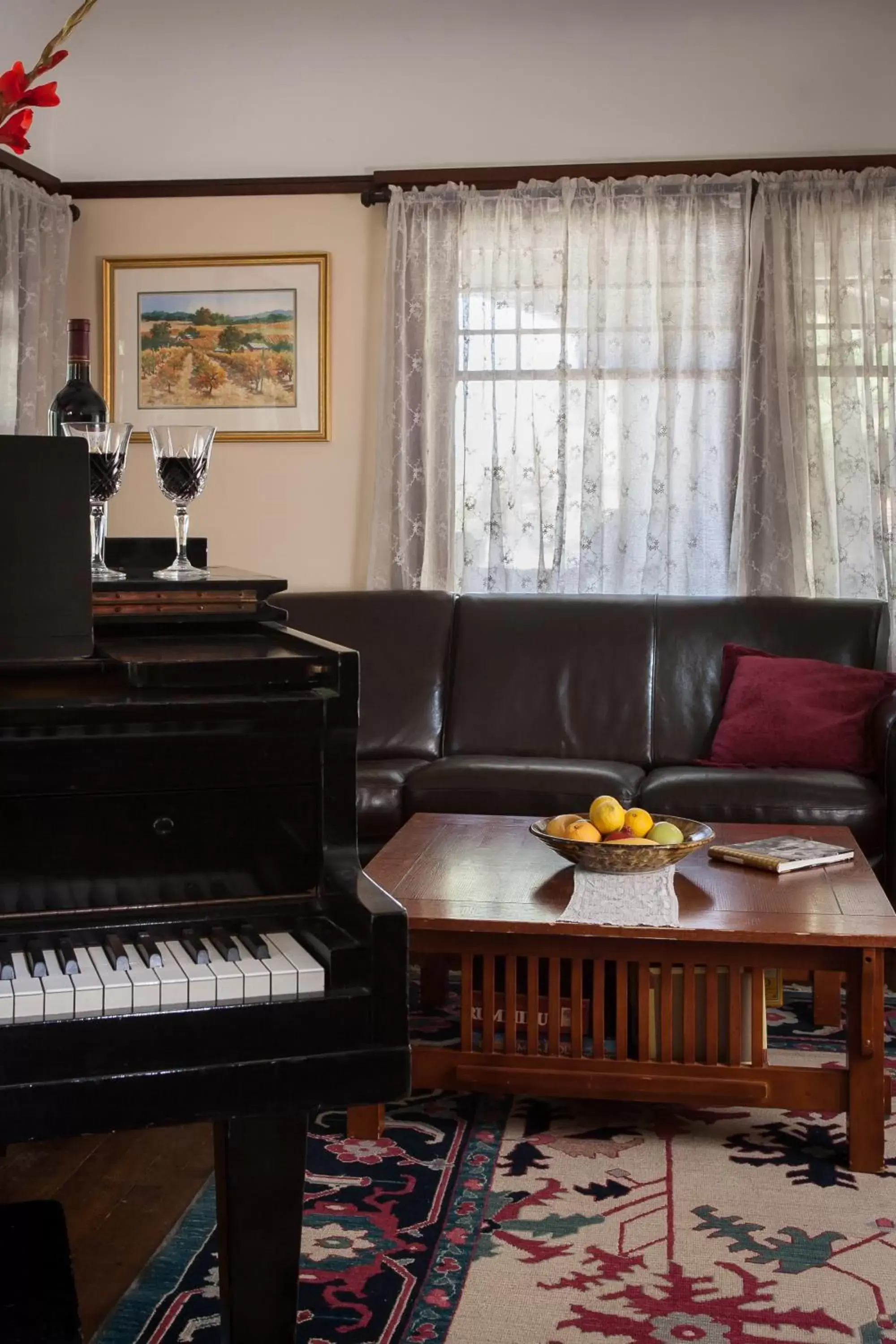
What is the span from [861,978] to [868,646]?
224cm

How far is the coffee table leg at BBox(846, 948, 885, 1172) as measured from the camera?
2443 millimetres

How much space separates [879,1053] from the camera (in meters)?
2.45

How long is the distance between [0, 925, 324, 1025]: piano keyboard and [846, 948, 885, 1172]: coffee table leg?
1326 millimetres

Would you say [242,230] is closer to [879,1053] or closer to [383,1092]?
[879,1053]

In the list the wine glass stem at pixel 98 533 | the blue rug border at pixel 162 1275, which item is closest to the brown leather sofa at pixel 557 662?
the blue rug border at pixel 162 1275

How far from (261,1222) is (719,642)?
131 inches

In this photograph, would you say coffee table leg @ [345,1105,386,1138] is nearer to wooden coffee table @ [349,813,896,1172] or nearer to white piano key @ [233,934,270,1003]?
wooden coffee table @ [349,813,896,1172]

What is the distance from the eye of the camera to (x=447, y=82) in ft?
16.2

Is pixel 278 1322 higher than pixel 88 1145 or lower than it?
higher

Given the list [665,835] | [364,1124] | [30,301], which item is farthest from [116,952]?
[30,301]

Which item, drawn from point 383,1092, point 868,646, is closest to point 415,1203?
point 383,1092

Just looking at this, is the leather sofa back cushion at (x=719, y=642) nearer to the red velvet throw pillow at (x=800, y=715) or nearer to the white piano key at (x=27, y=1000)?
the red velvet throw pillow at (x=800, y=715)

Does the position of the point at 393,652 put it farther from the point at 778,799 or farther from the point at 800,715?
the point at 778,799

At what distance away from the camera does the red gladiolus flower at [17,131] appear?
967mm
